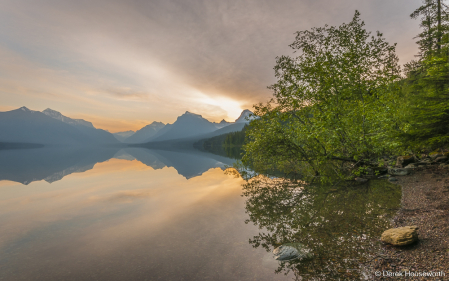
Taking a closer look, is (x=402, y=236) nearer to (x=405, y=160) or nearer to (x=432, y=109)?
(x=432, y=109)

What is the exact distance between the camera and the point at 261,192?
22.4 metres

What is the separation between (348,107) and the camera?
21062mm

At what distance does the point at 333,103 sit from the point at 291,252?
1733 cm

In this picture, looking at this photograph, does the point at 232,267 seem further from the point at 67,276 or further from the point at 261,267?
the point at 67,276

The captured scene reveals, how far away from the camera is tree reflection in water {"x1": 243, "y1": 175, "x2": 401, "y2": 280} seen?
28.3ft

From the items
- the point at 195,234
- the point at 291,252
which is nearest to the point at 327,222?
the point at 291,252

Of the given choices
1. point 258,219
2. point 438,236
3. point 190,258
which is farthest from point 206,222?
point 438,236

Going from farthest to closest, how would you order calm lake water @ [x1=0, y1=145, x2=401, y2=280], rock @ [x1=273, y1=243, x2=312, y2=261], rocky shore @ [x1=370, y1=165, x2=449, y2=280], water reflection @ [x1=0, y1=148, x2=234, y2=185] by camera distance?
water reflection @ [x1=0, y1=148, x2=234, y2=185] → rock @ [x1=273, y1=243, x2=312, y2=261] → calm lake water @ [x1=0, y1=145, x2=401, y2=280] → rocky shore @ [x1=370, y1=165, x2=449, y2=280]

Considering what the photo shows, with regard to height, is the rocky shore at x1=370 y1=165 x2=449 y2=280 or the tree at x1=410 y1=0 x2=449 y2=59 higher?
the tree at x1=410 y1=0 x2=449 y2=59

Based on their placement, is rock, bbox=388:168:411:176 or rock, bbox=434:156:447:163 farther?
rock, bbox=434:156:447:163

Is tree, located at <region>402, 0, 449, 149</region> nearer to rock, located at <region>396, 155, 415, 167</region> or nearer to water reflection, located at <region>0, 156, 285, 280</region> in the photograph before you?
rock, located at <region>396, 155, 415, 167</region>

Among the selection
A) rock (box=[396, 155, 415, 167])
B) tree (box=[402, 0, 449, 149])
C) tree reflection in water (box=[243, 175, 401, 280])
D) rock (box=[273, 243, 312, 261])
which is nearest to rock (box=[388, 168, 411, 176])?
rock (box=[396, 155, 415, 167])

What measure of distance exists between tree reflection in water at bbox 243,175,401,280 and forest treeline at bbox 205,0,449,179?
3838 mm

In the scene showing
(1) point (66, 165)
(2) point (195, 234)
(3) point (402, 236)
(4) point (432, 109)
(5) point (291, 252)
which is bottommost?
(1) point (66, 165)
